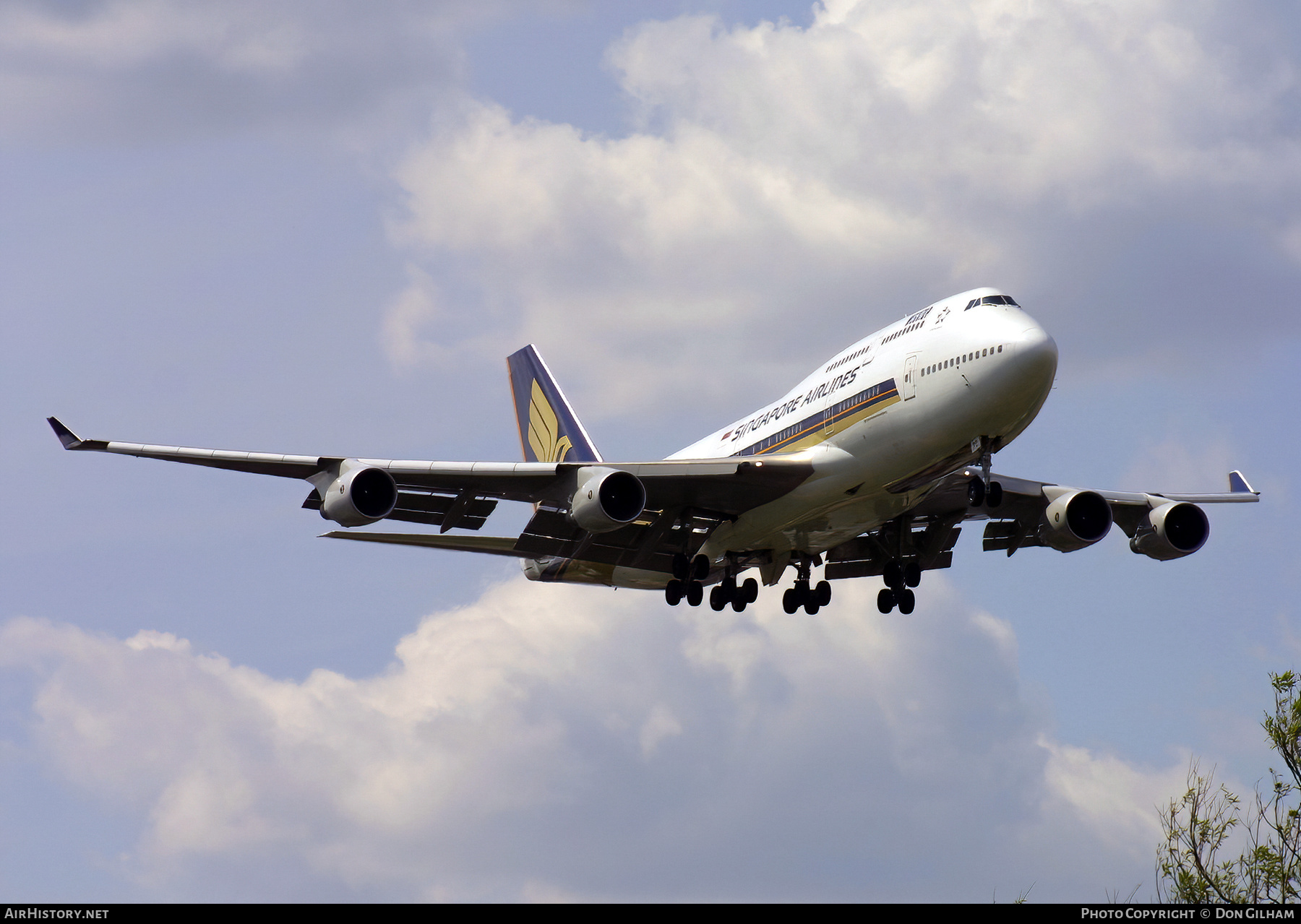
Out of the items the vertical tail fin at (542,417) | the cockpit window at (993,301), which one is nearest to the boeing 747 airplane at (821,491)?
the cockpit window at (993,301)

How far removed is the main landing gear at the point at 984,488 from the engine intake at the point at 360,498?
13808mm

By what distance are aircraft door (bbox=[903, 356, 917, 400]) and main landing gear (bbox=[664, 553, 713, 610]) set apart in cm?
997

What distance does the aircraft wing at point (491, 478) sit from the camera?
34312mm

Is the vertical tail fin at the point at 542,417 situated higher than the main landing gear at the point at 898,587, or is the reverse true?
the vertical tail fin at the point at 542,417

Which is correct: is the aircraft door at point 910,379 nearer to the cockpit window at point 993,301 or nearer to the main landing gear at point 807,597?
the cockpit window at point 993,301

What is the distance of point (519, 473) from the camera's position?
34812 mm

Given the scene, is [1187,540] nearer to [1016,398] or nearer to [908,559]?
[908,559]

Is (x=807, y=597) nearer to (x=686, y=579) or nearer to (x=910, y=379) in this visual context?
(x=686, y=579)

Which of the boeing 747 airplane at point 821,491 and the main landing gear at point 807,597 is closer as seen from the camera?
the boeing 747 airplane at point 821,491

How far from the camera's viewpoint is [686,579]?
3984 centimetres

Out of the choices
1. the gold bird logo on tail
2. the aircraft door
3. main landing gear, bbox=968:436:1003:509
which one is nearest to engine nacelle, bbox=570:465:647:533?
the aircraft door

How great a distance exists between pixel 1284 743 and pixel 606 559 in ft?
68.6

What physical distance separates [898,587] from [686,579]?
6.80 m

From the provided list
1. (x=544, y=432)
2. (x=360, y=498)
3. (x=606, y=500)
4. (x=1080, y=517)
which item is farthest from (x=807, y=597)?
(x=360, y=498)
